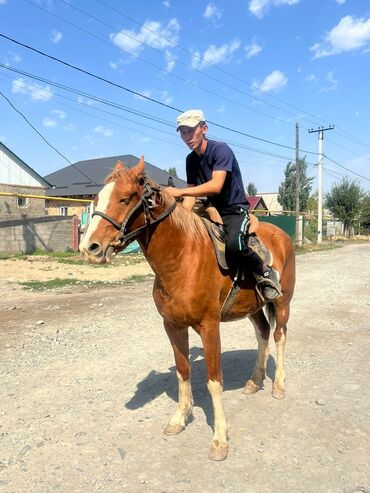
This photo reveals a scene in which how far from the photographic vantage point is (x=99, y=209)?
276cm

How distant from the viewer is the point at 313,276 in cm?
1353

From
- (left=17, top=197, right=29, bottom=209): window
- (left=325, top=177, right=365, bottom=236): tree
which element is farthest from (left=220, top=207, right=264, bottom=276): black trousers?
(left=325, top=177, right=365, bottom=236): tree

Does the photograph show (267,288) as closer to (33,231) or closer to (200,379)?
(200,379)

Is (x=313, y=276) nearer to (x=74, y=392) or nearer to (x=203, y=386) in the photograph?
(x=203, y=386)

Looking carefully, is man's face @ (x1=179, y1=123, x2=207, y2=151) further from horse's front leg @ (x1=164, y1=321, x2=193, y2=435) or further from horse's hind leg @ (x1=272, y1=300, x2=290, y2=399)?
horse's hind leg @ (x1=272, y1=300, x2=290, y2=399)

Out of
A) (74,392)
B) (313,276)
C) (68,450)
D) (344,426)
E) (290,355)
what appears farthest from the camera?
(313,276)

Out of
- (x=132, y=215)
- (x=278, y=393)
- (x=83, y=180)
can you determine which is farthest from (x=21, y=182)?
(x=132, y=215)

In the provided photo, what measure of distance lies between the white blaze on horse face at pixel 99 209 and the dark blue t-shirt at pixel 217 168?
99cm

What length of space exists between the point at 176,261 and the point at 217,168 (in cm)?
83

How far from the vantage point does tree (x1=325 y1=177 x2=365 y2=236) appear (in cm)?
4578

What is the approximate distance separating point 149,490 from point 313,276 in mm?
11671

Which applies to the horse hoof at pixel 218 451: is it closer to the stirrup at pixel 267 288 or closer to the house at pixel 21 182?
the stirrup at pixel 267 288

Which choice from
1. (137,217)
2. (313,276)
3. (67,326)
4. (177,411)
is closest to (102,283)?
(67,326)

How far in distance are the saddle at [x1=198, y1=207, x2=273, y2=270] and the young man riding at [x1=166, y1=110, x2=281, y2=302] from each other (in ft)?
0.18
